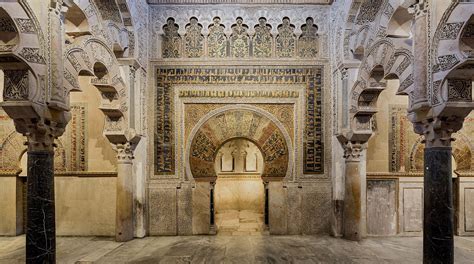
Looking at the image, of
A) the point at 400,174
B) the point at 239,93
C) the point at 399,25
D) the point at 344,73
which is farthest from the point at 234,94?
the point at 400,174

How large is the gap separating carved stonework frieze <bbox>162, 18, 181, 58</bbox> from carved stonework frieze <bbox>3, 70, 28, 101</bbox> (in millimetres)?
3823

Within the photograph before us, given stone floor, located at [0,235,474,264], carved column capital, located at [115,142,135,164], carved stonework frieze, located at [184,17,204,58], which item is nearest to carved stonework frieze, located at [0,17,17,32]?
carved column capital, located at [115,142,135,164]

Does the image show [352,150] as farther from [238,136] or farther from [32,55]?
[32,55]

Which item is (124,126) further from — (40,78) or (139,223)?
(40,78)

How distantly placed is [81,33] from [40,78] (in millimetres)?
1717

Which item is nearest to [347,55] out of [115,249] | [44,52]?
[44,52]

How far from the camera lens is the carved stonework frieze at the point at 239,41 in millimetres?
6848

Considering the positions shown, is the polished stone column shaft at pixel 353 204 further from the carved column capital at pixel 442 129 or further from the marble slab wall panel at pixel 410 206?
the carved column capital at pixel 442 129

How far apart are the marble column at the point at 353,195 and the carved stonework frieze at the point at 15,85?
540 cm

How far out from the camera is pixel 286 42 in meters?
6.87

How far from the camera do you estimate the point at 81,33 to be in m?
4.71

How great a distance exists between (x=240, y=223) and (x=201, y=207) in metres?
1.76

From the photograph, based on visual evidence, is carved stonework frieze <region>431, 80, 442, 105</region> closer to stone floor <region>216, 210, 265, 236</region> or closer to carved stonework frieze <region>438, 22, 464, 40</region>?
carved stonework frieze <region>438, 22, 464, 40</region>

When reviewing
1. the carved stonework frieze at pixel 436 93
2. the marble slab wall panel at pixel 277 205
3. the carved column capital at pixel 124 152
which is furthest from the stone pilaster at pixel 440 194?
the carved column capital at pixel 124 152
